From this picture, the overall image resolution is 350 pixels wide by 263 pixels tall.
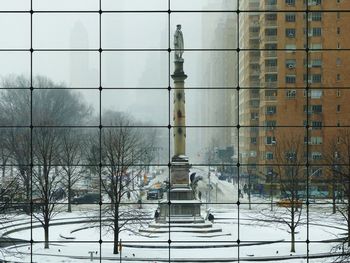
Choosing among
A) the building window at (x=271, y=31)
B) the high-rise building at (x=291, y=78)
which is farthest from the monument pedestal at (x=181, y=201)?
the building window at (x=271, y=31)

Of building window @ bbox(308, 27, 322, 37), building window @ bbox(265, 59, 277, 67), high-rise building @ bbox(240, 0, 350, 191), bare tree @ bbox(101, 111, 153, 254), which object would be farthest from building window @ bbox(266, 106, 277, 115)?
bare tree @ bbox(101, 111, 153, 254)

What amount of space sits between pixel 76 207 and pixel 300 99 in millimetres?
7686

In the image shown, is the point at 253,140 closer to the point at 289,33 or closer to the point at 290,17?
the point at 289,33

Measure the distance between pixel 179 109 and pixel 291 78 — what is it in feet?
22.2

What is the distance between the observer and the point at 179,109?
580 inches

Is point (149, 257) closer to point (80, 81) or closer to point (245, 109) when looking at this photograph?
point (245, 109)

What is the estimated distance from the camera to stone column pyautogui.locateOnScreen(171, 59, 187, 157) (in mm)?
14771

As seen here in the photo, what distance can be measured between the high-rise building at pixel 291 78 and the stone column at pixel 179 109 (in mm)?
4257

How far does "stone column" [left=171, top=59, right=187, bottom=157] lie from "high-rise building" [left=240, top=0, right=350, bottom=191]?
4.26 m

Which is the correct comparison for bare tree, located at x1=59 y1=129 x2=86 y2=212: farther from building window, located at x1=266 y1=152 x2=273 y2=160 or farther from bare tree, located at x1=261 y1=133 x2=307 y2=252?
building window, located at x1=266 y1=152 x2=273 y2=160

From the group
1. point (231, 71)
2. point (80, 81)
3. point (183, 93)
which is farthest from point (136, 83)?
point (183, 93)

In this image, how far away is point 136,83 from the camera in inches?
1097

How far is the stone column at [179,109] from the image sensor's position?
14771mm

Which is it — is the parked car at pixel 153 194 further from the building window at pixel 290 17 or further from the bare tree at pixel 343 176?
the building window at pixel 290 17
